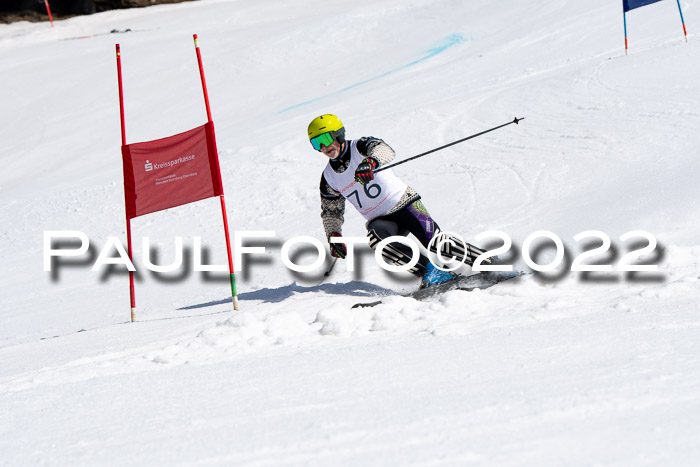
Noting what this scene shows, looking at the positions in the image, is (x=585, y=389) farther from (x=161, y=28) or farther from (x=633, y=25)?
(x=161, y=28)

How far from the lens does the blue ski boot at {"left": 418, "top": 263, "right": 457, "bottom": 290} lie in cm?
506

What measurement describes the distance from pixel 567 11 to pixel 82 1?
60.9ft

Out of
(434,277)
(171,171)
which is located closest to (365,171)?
(434,277)

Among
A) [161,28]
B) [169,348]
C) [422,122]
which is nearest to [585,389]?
[169,348]

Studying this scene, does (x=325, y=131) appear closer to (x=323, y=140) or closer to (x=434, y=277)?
(x=323, y=140)

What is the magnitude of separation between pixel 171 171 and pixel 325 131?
134 cm

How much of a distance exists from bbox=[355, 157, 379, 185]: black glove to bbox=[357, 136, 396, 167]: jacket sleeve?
8 centimetres

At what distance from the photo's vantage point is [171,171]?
18.7 feet

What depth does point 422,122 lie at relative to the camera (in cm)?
1054

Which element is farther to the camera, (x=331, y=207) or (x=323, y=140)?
(x=331, y=207)

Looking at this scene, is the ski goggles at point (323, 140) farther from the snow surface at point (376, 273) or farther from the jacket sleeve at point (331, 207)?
the snow surface at point (376, 273)

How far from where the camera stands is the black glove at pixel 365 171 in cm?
488

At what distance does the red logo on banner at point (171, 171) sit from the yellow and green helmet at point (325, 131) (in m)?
0.86

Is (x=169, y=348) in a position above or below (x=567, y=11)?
below
